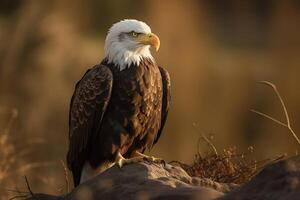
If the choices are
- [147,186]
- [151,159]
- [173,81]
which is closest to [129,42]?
[151,159]


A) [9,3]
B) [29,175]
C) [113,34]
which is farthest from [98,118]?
[9,3]

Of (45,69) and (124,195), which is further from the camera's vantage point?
(45,69)

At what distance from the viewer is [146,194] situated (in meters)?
6.66

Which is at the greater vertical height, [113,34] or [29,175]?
[113,34]

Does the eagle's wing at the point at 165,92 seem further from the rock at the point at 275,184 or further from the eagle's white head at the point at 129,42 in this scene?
the rock at the point at 275,184

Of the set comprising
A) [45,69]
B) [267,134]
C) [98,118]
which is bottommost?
[267,134]

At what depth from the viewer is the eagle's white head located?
913 centimetres

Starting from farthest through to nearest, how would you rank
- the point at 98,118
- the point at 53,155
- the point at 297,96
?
the point at 297,96 → the point at 53,155 → the point at 98,118

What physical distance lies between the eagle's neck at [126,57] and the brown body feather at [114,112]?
40 millimetres

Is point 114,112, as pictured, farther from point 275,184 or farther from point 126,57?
point 275,184

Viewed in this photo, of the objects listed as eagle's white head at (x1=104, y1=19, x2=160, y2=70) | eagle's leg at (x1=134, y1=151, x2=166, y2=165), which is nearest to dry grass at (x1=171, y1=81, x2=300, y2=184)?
eagle's leg at (x1=134, y1=151, x2=166, y2=165)

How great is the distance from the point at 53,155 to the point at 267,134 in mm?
3104

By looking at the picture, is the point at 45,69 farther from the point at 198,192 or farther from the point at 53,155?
the point at 198,192

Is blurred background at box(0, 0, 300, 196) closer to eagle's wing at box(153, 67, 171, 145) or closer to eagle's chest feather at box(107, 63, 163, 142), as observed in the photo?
eagle's wing at box(153, 67, 171, 145)
